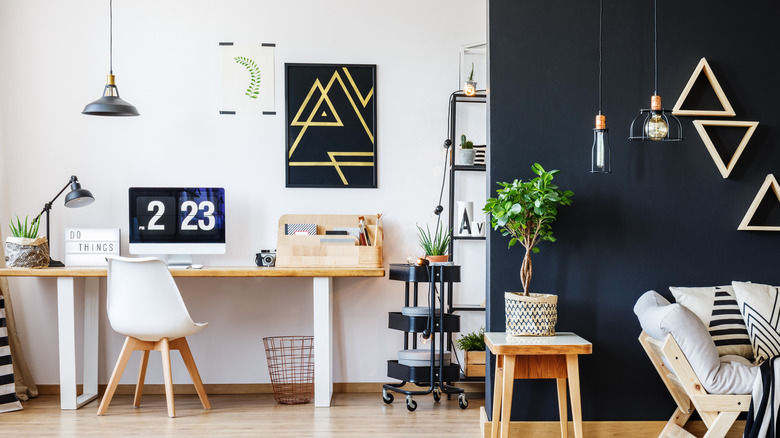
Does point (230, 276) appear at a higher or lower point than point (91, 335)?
higher

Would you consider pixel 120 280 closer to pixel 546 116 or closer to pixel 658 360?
pixel 546 116

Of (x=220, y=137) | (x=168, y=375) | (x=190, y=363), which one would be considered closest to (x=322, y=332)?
(x=190, y=363)

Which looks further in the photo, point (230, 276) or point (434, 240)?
point (434, 240)

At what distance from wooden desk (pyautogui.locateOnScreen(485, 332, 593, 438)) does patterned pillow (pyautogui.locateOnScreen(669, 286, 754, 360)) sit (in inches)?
23.7

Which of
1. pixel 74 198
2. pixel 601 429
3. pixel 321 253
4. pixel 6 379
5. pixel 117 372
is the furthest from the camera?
pixel 321 253

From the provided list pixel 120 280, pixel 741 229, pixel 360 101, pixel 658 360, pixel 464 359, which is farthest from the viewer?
pixel 360 101

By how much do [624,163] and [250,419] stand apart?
244 cm

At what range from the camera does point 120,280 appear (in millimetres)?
3803

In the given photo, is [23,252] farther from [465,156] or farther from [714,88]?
[714,88]

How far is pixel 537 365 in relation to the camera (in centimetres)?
313

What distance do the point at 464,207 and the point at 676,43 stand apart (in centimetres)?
159

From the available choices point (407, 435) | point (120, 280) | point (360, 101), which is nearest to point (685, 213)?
point (407, 435)

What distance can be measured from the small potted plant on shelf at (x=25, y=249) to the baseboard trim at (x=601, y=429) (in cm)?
276

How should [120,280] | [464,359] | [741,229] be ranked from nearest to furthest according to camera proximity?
[741,229] → [120,280] → [464,359]
